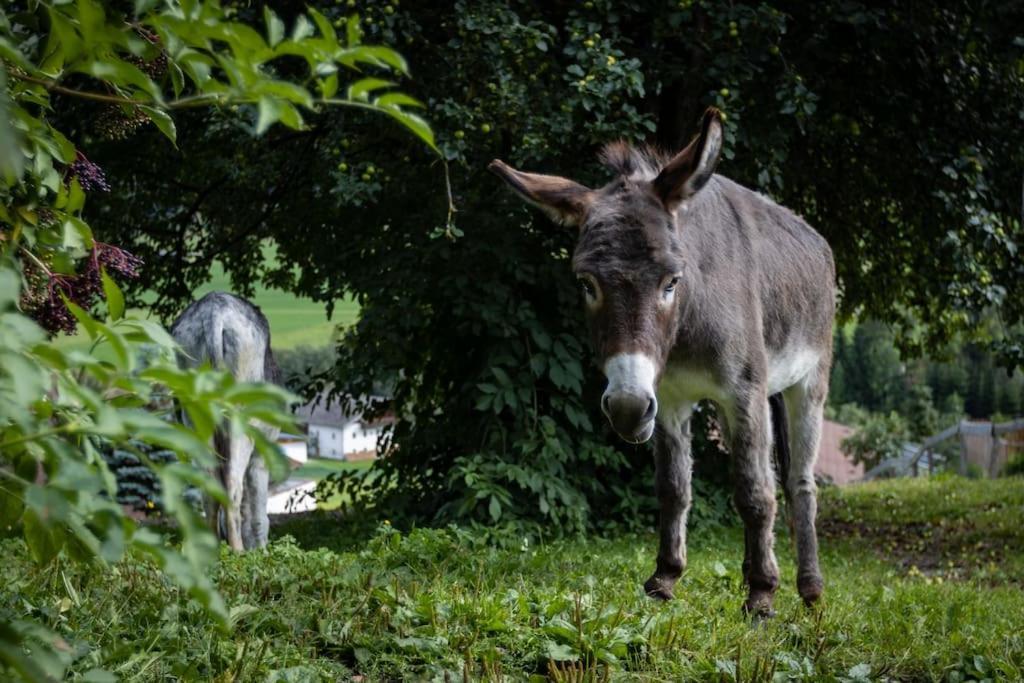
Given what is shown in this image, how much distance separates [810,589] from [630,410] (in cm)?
192

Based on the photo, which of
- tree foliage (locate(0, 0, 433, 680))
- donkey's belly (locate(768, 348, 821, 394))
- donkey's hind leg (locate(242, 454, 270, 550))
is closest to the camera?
tree foliage (locate(0, 0, 433, 680))

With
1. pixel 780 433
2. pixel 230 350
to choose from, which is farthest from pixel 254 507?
pixel 780 433

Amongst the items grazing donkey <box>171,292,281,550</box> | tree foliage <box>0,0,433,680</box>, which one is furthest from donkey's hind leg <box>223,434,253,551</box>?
tree foliage <box>0,0,433,680</box>

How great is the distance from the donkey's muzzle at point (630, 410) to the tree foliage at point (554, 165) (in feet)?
11.9

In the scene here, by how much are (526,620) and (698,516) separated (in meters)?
5.48

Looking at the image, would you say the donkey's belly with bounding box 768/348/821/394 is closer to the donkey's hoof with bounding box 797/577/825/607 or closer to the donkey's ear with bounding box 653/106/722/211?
the donkey's hoof with bounding box 797/577/825/607

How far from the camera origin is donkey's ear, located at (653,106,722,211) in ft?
12.9

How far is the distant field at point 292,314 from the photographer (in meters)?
12.2

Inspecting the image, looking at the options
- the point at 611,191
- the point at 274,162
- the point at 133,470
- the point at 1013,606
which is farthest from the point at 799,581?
the point at 133,470

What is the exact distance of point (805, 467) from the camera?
5.34 metres

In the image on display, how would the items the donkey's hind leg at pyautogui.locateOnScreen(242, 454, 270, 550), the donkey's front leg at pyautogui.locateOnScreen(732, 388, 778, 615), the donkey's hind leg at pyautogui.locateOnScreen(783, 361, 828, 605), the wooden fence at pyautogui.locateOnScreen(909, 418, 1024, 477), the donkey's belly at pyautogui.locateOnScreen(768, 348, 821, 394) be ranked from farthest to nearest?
the wooden fence at pyautogui.locateOnScreen(909, 418, 1024, 477), the donkey's hind leg at pyautogui.locateOnScreen(242, 454, 270, 550), the donkey's hind leg at pyautogui.locateOnScreen(783, 361, 828, 605), the donkey's belly at pyautogui.locateOnScreen(768, 348, 821, 394), the donkey's front leg at pyautogui.locateOnScreen(732, 388, 778, 615)

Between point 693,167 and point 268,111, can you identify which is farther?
point 693,167

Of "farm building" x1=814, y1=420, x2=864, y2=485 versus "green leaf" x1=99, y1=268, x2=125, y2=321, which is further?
"farm building" x1=814, y1=420, x2=864, y2=485

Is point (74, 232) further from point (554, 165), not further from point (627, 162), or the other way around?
point (554, 165)
